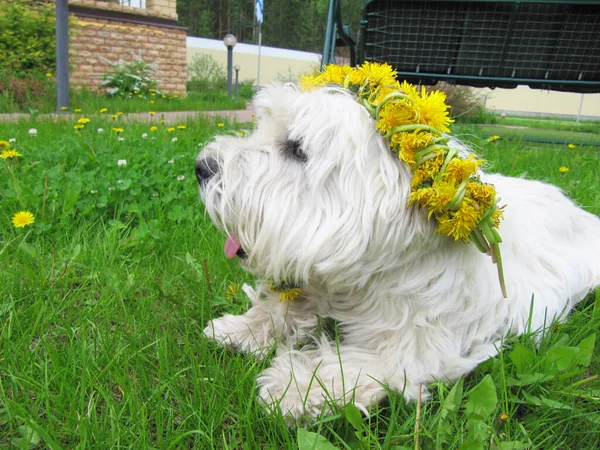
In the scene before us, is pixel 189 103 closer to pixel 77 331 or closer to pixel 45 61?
pixel 45 61

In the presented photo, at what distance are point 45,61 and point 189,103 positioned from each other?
339cm

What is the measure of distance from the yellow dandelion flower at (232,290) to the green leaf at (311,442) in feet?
3.46

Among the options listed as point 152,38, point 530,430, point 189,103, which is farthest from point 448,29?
point 152,38

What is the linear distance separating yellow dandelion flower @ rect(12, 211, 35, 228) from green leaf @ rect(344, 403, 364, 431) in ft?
6.57

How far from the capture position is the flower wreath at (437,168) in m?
1.34

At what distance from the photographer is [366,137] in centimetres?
Answer: 149

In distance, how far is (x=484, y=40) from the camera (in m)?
5.06

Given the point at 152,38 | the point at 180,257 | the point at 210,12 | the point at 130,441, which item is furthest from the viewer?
the point at 210,12

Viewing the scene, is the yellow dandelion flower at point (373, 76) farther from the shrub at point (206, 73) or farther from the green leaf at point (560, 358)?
the shrub at point (206, 73)

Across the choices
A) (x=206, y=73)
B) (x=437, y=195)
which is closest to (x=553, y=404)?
(x=437, y=195)

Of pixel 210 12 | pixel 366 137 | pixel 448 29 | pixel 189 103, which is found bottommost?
pixel 189 103

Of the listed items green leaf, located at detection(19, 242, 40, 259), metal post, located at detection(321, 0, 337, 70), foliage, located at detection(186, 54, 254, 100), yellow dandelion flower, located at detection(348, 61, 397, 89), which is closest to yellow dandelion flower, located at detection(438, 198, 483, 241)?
yellow dandelion flower, located at detection(348, 61, 397, 89)

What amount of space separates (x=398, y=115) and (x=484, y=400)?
2.76 ft

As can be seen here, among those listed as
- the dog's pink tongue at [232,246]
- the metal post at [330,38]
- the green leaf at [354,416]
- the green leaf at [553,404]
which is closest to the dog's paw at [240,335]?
the dog's pink tongue at [232,246]
